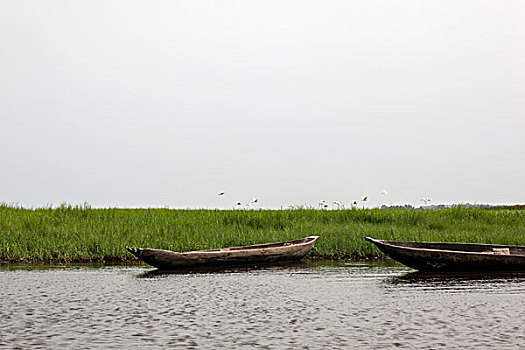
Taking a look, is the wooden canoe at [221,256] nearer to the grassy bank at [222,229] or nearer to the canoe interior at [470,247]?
the grassy bank at [222,229]

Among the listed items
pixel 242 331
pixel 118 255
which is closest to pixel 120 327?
pixel 242 331

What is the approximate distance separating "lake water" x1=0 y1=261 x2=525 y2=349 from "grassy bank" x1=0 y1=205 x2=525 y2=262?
9.66ft

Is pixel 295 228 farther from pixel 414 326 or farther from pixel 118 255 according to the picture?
pixel 414 326

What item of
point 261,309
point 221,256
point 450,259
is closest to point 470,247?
point 450,259

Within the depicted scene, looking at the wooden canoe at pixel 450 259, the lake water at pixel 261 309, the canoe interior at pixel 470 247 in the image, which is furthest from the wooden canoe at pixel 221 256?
the canoe interior at pixel 470 247

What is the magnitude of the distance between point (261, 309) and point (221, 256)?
19.4 feet

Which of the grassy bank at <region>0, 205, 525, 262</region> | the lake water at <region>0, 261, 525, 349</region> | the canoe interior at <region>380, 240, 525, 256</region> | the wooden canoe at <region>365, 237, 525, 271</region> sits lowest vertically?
the lake water at <region>0, 261, 525, 349</region>

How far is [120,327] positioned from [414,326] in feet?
14.1

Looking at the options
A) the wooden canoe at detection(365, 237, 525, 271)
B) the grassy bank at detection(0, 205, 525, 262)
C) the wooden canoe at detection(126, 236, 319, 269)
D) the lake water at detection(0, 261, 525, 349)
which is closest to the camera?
the lake water at detection(0, 261, 525, 349)

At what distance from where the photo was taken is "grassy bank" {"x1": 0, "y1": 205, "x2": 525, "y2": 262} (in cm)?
1805

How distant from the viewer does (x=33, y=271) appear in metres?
15.1

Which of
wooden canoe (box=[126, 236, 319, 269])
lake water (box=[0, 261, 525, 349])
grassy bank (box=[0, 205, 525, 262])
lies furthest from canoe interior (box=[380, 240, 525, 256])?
wooden canoe (box=[126, 236, 319, 269])

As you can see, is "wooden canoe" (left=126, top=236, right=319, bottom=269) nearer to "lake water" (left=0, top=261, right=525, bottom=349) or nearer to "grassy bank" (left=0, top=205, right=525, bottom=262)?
"lake water" (left=0, top=261, right=525, bottom=349)

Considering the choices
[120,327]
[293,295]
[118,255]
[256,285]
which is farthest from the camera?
[118,255]
